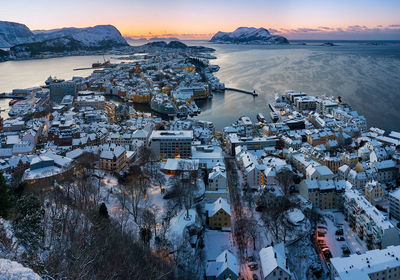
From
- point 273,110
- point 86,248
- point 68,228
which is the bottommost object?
point 273,110

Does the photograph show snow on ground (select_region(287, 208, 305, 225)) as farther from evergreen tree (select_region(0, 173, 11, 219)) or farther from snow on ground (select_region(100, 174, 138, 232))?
evergreen tree (select_region(0, 173, 11, 219))

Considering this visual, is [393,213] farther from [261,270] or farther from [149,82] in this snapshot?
[149,82]

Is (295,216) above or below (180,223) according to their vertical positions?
below

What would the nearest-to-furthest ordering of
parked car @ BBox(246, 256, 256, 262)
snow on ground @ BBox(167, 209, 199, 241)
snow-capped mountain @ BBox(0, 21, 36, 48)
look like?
parked car @ BBox(246, 256, 256, 262), snow on ground @ BBox(167, 209, 199, 241), snow-capped mountain @ BBox(0, 21, 36, 48)

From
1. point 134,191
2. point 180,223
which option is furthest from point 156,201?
point 180,223

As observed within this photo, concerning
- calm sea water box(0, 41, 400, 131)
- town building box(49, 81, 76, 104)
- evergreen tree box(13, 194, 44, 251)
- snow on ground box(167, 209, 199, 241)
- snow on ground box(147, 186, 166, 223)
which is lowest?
calm sea water box(0, 41, 400, 131)

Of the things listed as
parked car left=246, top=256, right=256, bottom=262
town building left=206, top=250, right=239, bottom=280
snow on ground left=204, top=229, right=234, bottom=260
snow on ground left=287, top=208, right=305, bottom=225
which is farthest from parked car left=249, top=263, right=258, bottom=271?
snow on ground left=287, top=208, right=305, bottom=225

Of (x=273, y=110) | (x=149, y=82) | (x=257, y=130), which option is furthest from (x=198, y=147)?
(x=149, y=82)

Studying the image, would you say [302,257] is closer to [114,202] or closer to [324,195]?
[324,195]

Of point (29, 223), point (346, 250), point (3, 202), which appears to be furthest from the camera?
point (346, 250)
